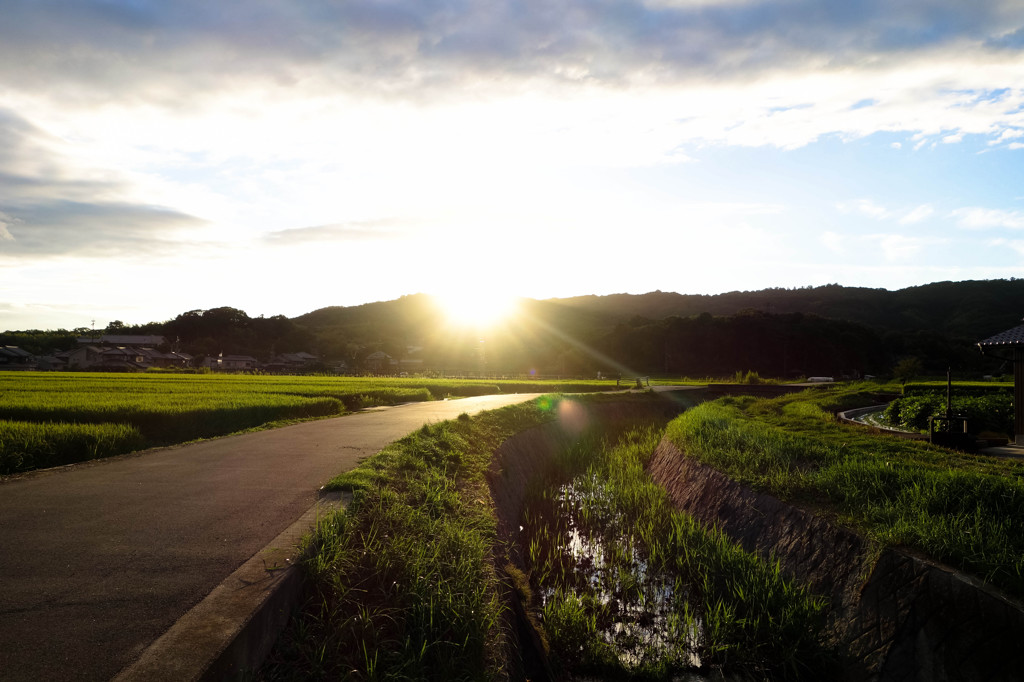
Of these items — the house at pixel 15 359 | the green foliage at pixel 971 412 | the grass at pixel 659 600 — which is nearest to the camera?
the grass at pixel 659 600

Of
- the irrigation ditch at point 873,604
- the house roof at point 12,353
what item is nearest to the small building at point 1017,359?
the irrigation ditch at point 873,604

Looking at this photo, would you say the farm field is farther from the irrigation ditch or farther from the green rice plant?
the irrigation ditch

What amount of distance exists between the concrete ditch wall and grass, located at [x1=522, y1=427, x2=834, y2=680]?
1.00 ft

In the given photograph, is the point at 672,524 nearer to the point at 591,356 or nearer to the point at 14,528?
the point at 14,528

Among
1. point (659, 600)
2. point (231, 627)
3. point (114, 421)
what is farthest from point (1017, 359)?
point (114, 421)

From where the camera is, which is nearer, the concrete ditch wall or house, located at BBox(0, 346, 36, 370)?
the concrete ditch wall

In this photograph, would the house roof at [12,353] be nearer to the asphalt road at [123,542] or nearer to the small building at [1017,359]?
the asphalt road at [123,542]

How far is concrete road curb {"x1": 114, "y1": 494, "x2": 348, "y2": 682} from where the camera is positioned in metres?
3.09

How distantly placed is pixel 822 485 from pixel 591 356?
6910 centimetres

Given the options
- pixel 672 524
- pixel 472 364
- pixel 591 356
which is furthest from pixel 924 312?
pixel 672 524

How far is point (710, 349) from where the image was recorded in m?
78.4

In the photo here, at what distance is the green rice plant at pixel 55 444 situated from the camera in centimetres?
848

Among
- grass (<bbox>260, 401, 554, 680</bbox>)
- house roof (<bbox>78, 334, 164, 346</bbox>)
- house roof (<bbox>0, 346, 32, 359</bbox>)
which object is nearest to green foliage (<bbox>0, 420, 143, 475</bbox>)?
grass (<bbox>260, 401, 554, 680</bbox>)

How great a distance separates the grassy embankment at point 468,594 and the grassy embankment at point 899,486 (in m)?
1.17
